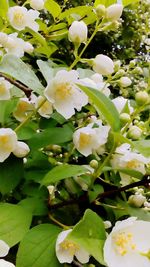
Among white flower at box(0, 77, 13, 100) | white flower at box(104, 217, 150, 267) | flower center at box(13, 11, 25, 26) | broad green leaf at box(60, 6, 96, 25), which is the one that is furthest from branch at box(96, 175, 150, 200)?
broad green leaf at box(60, 6, 96, 25)

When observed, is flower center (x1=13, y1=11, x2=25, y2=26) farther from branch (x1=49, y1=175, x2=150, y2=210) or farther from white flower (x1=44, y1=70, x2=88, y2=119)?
branch (x1=49, y1=175, x2=150, y2=210)

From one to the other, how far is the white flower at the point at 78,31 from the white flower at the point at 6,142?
255mm

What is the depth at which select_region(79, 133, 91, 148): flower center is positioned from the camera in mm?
963

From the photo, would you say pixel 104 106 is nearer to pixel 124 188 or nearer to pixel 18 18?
pixel 124 188

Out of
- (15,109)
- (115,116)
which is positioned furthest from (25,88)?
(115,116)

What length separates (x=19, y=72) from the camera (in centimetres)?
94

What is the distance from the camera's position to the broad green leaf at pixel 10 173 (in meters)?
0.95

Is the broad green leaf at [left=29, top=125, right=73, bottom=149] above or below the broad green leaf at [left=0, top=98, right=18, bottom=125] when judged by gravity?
below

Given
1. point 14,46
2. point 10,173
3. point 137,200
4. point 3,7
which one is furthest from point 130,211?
point 3,7

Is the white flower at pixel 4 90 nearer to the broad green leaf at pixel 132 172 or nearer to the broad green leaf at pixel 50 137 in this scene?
the broad green leaf at pixel 50 137

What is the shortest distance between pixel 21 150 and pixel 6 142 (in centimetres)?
4

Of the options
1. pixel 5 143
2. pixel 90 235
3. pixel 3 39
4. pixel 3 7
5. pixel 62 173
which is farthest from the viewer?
pixel 3 7

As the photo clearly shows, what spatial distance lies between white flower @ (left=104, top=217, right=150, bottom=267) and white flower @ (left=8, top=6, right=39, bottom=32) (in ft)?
2.17

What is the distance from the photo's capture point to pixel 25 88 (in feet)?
3.55
